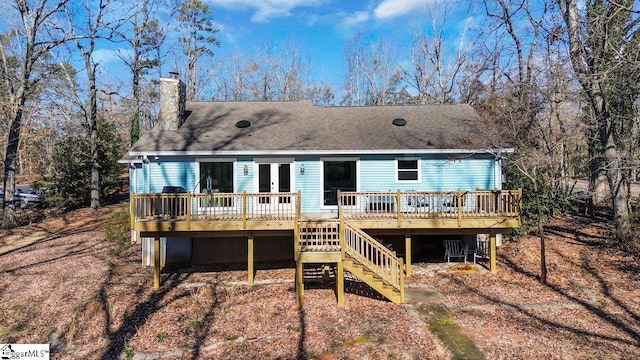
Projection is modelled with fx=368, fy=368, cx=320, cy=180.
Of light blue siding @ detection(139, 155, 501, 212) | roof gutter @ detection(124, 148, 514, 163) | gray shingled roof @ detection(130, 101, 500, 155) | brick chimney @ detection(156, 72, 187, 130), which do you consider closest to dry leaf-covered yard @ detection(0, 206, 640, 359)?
light blue siding @ detection(139, 155, 501, 212)

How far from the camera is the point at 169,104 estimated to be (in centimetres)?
1398

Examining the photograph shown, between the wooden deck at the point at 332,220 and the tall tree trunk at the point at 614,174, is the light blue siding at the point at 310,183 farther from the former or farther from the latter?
the tall tree trunk at the point at 614,174

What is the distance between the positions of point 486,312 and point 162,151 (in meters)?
10.6

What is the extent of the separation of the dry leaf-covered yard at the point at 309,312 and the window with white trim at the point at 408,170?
3.08 meters

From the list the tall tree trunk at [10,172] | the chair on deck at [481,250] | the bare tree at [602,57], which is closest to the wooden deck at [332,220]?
the chair on deck at [481,250]

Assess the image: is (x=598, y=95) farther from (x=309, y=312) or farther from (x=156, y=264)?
(x=156, y=264)

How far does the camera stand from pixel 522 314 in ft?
28.2

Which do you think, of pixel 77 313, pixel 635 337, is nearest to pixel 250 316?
pixel 77 313

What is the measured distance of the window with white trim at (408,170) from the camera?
511 inches

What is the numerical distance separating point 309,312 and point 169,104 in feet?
31.4

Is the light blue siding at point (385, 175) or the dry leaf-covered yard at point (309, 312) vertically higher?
the light blue siding at point (385, 175)

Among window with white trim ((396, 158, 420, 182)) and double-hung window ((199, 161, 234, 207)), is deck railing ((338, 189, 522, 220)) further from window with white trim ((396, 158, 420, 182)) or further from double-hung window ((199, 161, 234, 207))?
double-hung window ((199, 161, 234, 207))

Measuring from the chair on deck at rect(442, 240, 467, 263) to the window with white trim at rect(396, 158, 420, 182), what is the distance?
2525 millimetres

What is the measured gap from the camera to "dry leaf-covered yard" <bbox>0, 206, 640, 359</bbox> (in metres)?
7.32
